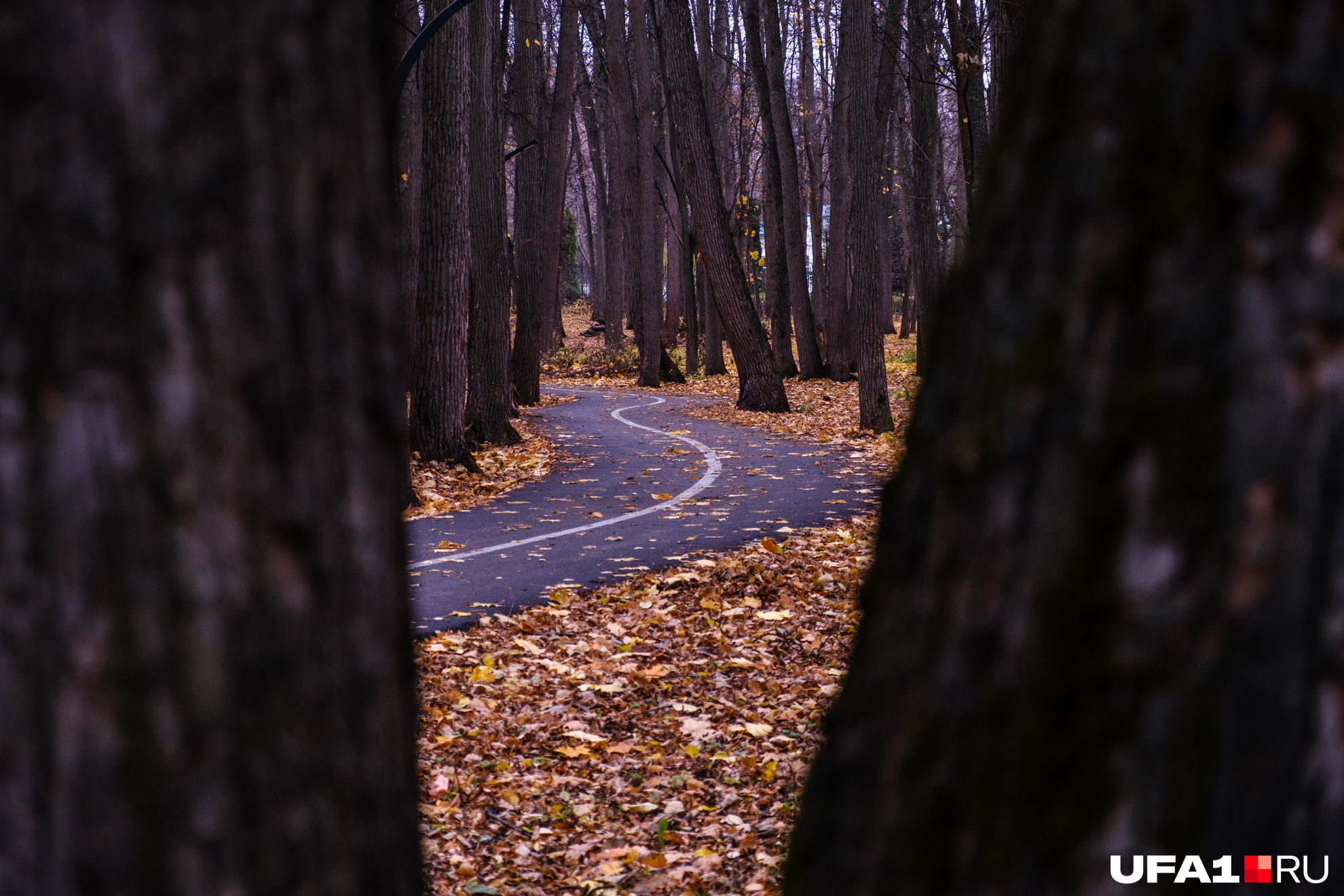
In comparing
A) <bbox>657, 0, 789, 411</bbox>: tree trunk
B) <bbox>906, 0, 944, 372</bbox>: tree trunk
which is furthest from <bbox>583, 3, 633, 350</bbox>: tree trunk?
<bbox>906, 0, 944, 372</bbox>: tree trunk

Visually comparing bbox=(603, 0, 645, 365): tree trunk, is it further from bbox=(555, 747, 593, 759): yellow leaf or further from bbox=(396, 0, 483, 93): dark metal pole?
bbox=(555, 747, 593, 759): yellow leaf

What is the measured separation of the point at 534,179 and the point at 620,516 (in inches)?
570

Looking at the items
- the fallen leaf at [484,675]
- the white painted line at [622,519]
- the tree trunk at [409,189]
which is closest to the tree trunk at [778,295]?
the tree trunk at [409,189]

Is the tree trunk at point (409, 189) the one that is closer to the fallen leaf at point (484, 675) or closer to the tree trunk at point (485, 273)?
the tree trunk at point (485, 273)

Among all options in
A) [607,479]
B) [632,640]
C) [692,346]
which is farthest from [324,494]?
[692,346]

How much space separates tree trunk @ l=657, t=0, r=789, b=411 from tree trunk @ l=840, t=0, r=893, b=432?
309 centimetres

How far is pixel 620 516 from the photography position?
10.3 m

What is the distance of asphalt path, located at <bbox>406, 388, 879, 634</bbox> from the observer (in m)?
7.72

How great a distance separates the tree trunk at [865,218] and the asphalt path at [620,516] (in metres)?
1.68

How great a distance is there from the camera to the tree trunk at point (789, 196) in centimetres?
2528

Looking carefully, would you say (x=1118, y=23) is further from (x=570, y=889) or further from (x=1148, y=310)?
(x=570, y=889)

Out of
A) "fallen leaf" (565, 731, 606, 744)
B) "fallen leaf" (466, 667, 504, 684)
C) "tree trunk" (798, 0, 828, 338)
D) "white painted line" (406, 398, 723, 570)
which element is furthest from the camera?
"tree trunk" (798, 0, 828, 338)

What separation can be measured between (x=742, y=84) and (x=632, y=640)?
2679 centimetres

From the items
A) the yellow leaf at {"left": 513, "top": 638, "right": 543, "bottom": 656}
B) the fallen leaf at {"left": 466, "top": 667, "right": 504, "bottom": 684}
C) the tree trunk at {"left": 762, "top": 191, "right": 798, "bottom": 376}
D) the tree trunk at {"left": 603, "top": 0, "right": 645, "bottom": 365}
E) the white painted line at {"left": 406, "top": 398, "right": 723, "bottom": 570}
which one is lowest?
the fallen leaf at {"left": 466, "top": 667, "right": 504, "bottom": 684}
